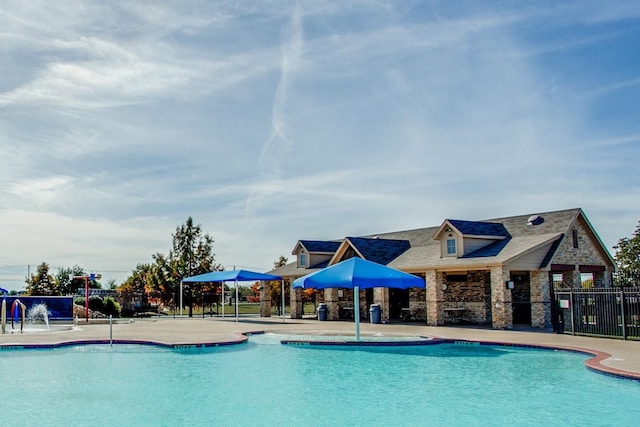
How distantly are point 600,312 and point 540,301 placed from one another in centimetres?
410

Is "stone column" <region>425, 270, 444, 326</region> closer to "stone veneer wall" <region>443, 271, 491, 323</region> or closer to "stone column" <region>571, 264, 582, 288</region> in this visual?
"stone veneer wall" <region>443, 271, 491, 323</region>

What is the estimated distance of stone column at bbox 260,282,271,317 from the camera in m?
35.1

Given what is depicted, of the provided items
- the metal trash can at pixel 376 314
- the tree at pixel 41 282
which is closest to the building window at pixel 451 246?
the metal trash can at pixel 376 314

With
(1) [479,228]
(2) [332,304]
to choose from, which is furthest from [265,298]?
(1) [479,228]

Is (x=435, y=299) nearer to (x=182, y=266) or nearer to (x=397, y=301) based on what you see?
(x=397, y=301)

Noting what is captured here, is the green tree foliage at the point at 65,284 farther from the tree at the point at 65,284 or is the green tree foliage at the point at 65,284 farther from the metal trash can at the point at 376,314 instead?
the metal trash can at the point at 376,314

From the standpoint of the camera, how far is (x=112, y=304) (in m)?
37.0

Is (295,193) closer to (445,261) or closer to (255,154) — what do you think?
(255,154)

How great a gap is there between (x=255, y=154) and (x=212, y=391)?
1239 cm

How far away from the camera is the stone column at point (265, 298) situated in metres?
35.1

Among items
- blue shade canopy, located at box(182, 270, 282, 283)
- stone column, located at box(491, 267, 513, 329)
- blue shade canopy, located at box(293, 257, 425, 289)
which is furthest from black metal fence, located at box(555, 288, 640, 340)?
blue shade canopy, located at box(182, 270, 282, 283)

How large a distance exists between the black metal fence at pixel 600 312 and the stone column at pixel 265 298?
18640mm

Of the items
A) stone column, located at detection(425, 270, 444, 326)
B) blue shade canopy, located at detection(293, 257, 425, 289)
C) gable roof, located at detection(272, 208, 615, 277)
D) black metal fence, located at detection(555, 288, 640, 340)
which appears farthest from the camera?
stone column, located at detection(425, 270, 444, 326)

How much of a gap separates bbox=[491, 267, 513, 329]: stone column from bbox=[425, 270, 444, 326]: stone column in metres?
2.71
